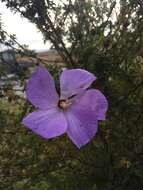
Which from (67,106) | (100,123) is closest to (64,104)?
(67,106)

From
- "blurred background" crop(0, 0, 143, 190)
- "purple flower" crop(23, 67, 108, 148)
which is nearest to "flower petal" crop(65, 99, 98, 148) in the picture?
"purple flower" crop(23, 67, 108, 148)

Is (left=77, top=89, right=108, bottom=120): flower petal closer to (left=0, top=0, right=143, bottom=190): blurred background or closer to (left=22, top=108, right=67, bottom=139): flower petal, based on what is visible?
(left=22, top=108, right=67, bottom=139): flower petal

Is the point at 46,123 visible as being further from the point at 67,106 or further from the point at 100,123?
the point at 100,123

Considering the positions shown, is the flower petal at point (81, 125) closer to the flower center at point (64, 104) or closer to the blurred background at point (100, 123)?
the flower center at point (64, 104)

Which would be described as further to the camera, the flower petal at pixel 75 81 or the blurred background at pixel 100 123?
the blurred background at pixel 100 123

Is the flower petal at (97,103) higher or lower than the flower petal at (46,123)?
higher

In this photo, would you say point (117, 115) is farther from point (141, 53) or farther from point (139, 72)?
point (141, 53)

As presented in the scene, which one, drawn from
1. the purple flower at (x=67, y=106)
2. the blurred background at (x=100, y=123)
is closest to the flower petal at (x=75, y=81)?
the purple flower at (x=67, y=106)
